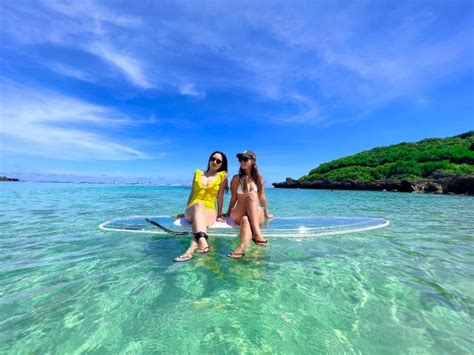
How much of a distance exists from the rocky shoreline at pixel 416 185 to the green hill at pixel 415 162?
13.4 ft

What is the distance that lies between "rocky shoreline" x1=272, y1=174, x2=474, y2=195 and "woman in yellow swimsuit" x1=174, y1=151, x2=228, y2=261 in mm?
48219

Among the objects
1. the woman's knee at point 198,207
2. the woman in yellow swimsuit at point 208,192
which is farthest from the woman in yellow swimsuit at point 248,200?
the woman's knee at point 198,207

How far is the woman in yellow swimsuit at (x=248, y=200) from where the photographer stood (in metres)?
4.79

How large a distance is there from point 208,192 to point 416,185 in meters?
54.3

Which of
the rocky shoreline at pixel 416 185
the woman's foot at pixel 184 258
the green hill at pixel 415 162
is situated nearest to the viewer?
the woman's foot at pixel 184 258

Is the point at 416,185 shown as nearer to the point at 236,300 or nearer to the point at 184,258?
the point at 184,258

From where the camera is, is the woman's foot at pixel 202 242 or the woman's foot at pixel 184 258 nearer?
the woman's foot at pixel 184 258

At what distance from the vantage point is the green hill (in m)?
63.2

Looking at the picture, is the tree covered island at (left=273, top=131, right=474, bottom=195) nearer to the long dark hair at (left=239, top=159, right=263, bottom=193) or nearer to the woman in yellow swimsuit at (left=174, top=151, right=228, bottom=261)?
the long dark hair at (left=239, top=159, right=263, bottom=193)

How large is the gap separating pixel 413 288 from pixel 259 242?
2.33 meters

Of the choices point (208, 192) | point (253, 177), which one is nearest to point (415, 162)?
point (253, 177)

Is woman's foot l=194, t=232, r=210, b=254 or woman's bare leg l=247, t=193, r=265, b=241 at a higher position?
woman's bare leg l=247, t=193, r=265, b=241

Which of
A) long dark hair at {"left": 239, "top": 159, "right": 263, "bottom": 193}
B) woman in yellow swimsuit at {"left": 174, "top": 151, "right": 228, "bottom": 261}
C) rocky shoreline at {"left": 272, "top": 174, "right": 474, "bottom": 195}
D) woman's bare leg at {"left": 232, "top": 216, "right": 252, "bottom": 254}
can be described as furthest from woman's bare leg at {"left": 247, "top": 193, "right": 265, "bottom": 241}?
rocky shoreline at {"left": 272, "top": 174, "right": 474, "bottom": 195}

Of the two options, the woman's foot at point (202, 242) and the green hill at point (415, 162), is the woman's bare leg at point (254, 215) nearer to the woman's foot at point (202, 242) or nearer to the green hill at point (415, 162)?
the woman's foot at point (202, 242)
